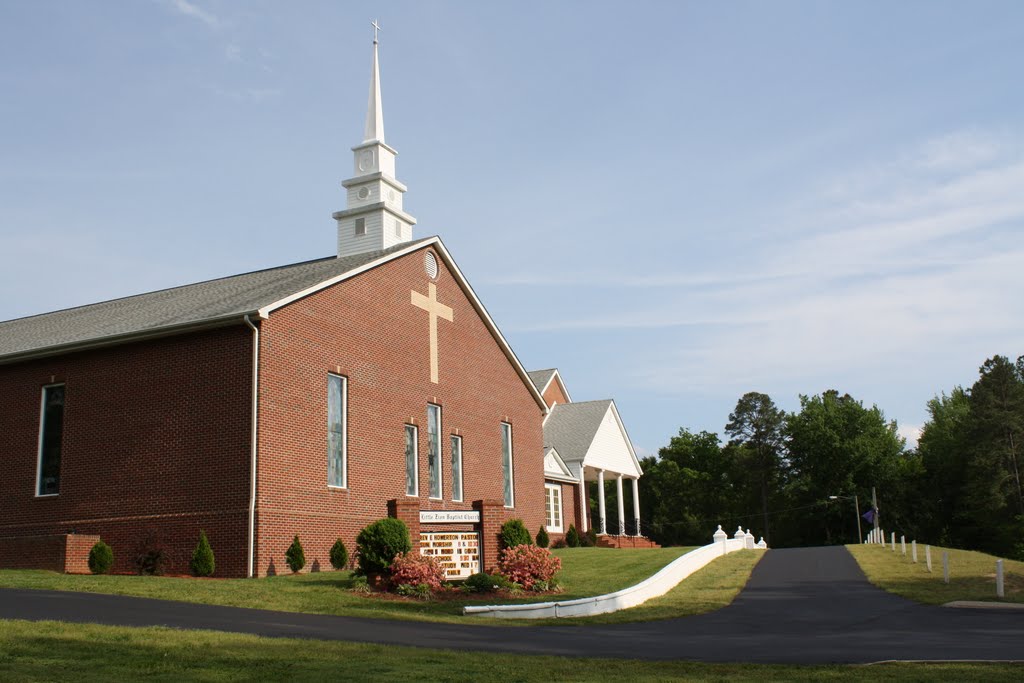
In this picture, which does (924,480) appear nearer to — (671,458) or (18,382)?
(671,458)

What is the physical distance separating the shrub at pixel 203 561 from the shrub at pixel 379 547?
384cm

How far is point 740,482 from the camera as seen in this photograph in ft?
311

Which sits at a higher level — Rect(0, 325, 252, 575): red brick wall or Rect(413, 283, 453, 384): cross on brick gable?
Rect(413, 283, 453, 384): cross on brick gable

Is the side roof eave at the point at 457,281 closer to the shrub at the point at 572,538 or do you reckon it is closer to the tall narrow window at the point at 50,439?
the shrub at the point at 572,538

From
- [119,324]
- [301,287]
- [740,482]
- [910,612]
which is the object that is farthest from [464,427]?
[740,482]

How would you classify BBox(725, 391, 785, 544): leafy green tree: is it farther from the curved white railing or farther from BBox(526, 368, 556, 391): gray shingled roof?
the curved white railing

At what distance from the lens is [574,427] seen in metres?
48.1

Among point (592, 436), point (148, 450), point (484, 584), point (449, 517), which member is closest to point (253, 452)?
point (148, 450)

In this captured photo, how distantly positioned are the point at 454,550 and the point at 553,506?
2025 cm

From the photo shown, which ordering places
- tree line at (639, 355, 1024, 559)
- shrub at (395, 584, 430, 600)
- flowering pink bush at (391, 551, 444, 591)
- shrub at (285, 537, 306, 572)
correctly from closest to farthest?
shrub at (395, 584, 430, 600) < flowering pink bush at (391, 551, 444, 591) < shrub at (285, 537, 306, 572) < tree line at (639, 355, 1024, 559)

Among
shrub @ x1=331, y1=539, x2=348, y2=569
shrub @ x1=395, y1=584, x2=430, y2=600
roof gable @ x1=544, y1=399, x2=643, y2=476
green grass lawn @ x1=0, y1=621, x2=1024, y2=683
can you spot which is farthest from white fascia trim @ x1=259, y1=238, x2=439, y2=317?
roof gable @ x1=544, y1=399, x2=643, y2=476

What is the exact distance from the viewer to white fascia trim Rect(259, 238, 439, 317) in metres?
22.7

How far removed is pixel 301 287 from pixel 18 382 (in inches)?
318

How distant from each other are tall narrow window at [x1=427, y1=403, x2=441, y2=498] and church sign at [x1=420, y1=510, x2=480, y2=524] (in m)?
6.35
